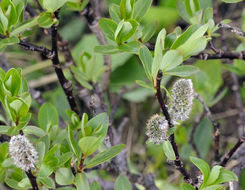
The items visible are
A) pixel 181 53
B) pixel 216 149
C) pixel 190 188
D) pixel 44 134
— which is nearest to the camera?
pixel 181 53

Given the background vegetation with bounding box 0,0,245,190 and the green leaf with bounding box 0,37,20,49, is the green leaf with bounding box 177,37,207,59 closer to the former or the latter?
the background vegetation with bounding box 0,0,245,190

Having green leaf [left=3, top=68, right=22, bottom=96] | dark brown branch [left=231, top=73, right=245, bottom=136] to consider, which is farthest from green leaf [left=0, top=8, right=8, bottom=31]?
dark brown branch [left=231, top=73, right=245, bottom=136]

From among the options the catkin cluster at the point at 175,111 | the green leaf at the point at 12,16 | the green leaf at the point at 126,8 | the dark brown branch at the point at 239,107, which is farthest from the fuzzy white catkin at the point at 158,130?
the dark brown branch at the point at 239,107

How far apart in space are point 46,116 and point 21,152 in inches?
9.7

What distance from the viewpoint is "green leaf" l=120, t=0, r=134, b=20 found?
2.14ft

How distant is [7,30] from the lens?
26.4 inches

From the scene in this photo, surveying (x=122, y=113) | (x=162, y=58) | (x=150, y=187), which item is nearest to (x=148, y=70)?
(x=162, y=58)

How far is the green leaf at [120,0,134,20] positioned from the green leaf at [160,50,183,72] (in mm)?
165

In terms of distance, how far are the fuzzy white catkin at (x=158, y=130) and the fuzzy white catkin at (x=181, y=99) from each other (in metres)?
0.03

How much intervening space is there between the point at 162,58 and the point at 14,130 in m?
0.28

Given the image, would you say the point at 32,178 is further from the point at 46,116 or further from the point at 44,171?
the point at 46,116

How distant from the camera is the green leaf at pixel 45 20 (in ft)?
2.13

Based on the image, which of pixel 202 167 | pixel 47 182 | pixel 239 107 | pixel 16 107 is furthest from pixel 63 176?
pixel 239 107

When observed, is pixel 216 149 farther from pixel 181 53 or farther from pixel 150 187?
pixel 181 53
